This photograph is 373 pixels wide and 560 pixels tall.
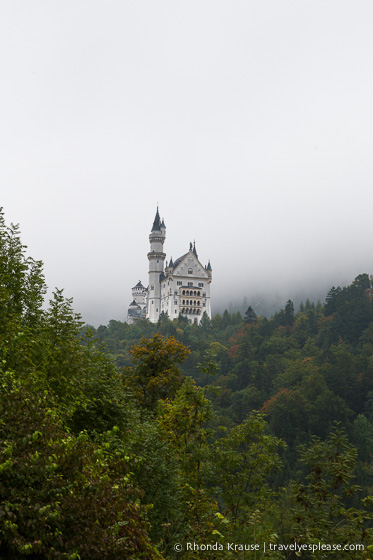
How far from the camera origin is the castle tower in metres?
155

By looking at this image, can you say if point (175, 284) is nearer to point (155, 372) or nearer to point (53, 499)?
point (155, 372)

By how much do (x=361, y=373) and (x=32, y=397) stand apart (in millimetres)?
83848

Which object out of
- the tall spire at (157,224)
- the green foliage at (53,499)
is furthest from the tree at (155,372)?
the tall spire at (157,224)

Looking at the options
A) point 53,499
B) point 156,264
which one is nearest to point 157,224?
point 156,264

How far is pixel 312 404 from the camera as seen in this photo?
78875 millimetres

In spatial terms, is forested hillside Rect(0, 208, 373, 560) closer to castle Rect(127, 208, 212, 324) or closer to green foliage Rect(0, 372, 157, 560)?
green foliage Rect(0, 372, 157, 560)

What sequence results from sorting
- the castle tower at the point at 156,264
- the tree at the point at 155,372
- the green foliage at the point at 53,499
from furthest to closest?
the castle tower at the point at 156,264 < the tree at the point at 155,372 < the green foliage at the point at 53,499

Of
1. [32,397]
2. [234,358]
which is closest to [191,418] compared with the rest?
[32,397]

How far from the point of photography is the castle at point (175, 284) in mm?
150250

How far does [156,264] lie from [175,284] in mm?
9716

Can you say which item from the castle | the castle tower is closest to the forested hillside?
the castle

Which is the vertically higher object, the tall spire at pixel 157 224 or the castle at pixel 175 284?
the tall spire at pixel 157 224

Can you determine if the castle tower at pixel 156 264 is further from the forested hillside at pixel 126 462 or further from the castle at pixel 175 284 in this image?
the forested hillside at pixel 126 462

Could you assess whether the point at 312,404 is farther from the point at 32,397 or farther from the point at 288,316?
the point at 32,397
